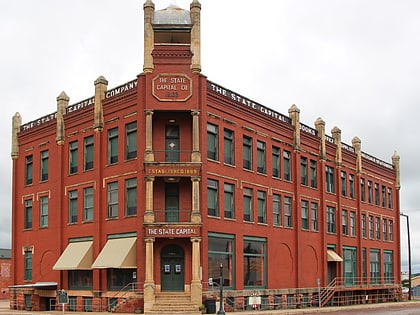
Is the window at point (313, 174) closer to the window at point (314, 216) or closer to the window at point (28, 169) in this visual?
the window at point (314, 216)

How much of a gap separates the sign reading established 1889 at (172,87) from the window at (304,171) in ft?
54.0

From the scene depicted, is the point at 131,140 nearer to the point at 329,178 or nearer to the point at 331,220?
the point at 329,178

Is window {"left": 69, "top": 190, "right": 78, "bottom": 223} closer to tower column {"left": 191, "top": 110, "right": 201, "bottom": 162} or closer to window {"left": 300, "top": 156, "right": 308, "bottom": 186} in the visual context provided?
tower column {"left": 191, "top": 110, "right": 201, "bottom": 162}

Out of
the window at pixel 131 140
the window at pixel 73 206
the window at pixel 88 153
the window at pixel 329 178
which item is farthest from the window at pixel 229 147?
the window at pixel 329 178

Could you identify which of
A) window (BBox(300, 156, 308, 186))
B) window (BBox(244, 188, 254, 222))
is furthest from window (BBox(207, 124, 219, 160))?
window (BBox(300, 156, 308, 186))

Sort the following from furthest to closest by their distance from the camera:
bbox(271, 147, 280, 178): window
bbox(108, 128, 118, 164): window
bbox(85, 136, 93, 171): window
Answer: bbox(271, 147, 280, 178): window → bbox(85, 136, 93, 171): window → bbox(108, 128, 118, 164): window

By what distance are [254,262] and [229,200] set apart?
521cm

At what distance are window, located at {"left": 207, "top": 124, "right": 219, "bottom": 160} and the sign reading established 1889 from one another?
321cm

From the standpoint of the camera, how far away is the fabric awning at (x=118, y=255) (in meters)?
42.7

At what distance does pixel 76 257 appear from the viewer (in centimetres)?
4722

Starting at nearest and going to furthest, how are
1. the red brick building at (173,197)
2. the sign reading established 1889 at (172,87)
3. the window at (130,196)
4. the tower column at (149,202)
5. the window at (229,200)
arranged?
1. the tower column at (149,202)
2. the red brick building at (173,197)
3. the sign reading established 1889 at (172,87)
4. the window at (130,196)
5. the window at (229,200)

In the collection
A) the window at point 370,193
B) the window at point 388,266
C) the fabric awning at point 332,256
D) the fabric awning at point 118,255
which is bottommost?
the window at point 388,266

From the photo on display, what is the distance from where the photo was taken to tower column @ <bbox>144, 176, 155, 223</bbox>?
4225 centimetres

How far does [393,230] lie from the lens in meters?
76.2
